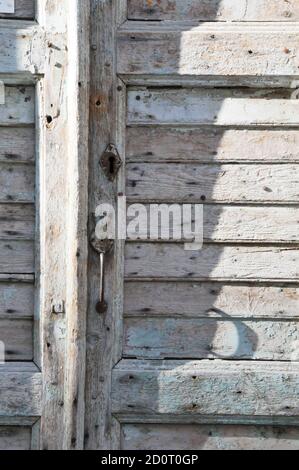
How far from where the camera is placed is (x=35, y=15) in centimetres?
283

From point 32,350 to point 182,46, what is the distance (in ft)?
4.14

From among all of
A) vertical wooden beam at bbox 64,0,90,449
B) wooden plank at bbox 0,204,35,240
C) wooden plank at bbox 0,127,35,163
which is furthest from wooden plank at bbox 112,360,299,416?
wooden plank at bbox 0,127,35,163

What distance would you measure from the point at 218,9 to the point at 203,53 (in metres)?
0.18

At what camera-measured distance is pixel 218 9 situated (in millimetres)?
2842

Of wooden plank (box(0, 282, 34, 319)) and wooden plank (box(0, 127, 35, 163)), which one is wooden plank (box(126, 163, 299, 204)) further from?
wooden plank (box(0, 282, 34, 319))

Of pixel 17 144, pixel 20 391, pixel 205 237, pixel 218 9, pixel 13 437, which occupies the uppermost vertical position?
pixel 218 9

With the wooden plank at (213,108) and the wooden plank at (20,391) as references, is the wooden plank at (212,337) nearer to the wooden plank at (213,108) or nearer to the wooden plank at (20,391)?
the wooden plank at (20,391)

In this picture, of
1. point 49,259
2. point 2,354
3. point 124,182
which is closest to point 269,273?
point 124,182

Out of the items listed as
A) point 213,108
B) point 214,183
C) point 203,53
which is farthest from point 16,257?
point 203,53

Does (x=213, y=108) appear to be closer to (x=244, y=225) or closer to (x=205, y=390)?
(x=244, y=225)

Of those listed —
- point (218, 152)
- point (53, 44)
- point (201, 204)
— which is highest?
point (53, 44)

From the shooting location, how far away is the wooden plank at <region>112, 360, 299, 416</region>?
9.34 feet

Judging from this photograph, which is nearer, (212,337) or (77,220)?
(77,220)

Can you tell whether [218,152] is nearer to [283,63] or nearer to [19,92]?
[283,63]
